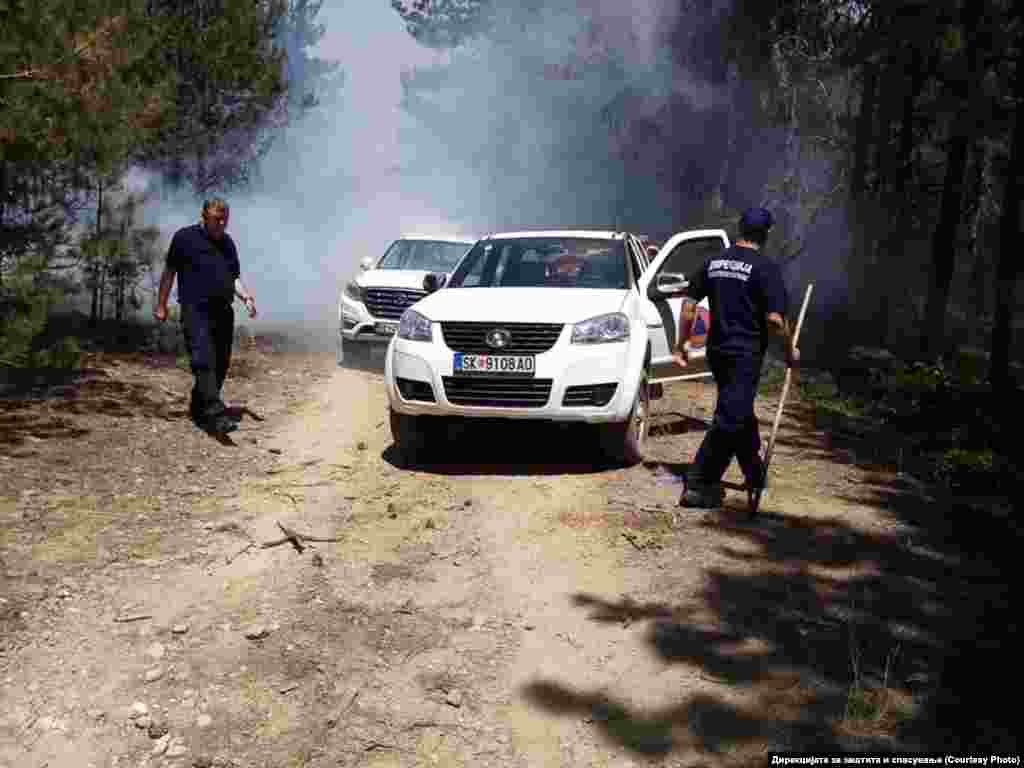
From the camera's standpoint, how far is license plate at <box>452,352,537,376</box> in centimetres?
729

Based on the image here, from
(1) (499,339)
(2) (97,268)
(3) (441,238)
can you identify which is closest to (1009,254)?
(3) (441,238)

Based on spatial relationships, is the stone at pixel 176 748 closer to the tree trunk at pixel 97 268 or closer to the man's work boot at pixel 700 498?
the man's work boot at pixel 700 498

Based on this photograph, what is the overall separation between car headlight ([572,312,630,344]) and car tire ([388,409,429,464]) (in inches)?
56.7

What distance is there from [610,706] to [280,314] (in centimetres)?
1690

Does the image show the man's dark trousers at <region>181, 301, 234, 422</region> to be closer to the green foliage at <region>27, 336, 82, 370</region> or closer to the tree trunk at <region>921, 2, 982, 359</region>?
the green foliage at <region>27, 336, 82, 370</region>

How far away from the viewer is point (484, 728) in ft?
13.3

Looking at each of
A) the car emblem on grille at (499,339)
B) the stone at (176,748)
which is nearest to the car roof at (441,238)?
the car emblem on grille at (499,339)

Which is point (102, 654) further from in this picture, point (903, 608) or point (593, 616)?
point (903, 608)

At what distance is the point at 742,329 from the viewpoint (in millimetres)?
6465

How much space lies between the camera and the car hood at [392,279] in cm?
1259

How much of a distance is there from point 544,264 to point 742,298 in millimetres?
2692

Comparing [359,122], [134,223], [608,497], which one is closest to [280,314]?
[134,223]

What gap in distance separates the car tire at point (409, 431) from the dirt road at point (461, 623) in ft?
1.20

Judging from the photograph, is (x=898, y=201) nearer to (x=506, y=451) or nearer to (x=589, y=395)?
(x=506, y=451)
